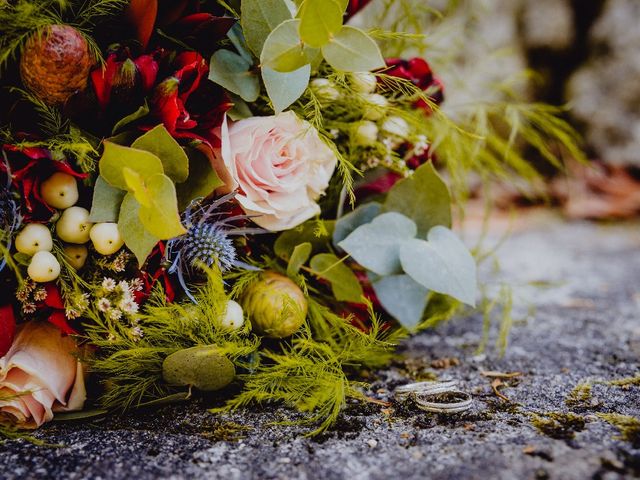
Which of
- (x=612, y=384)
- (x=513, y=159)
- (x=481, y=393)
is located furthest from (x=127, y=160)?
(x=513, y=159)

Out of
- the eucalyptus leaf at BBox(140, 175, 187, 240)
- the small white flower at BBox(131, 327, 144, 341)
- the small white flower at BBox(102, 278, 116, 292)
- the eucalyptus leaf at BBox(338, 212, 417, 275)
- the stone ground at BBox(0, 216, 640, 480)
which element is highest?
the eucalyptus leaf at BBox(140, 175, 187, 240)

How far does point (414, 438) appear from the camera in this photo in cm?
47

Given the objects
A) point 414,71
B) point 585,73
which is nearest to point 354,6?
point 414,71

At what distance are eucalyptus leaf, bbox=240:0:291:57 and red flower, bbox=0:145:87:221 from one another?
0.67ft

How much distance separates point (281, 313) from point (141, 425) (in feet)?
0.52

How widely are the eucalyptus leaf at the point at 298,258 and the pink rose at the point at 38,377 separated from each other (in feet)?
0.72

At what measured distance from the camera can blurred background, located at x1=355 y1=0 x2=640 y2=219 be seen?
1.69 meters

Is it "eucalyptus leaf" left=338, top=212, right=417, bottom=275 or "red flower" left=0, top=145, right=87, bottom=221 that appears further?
"eucalyptus leaf" left=338, top=212, right=417, bottom=275

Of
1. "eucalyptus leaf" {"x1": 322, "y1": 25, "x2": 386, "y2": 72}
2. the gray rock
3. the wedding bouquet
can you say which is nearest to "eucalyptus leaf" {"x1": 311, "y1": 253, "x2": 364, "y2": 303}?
the wedding bouquet

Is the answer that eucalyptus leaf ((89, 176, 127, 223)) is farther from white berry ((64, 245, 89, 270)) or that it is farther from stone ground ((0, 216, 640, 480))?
stone ground ((0, 216, 640, 480))

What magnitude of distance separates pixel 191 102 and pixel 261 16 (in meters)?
0.10

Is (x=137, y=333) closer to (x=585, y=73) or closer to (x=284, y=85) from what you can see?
(x=284, y=85)

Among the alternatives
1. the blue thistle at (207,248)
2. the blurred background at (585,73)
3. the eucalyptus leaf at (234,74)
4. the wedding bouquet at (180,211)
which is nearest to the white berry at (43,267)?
the wedding bouquet at (180,211)

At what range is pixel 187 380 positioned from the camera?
0.52m
